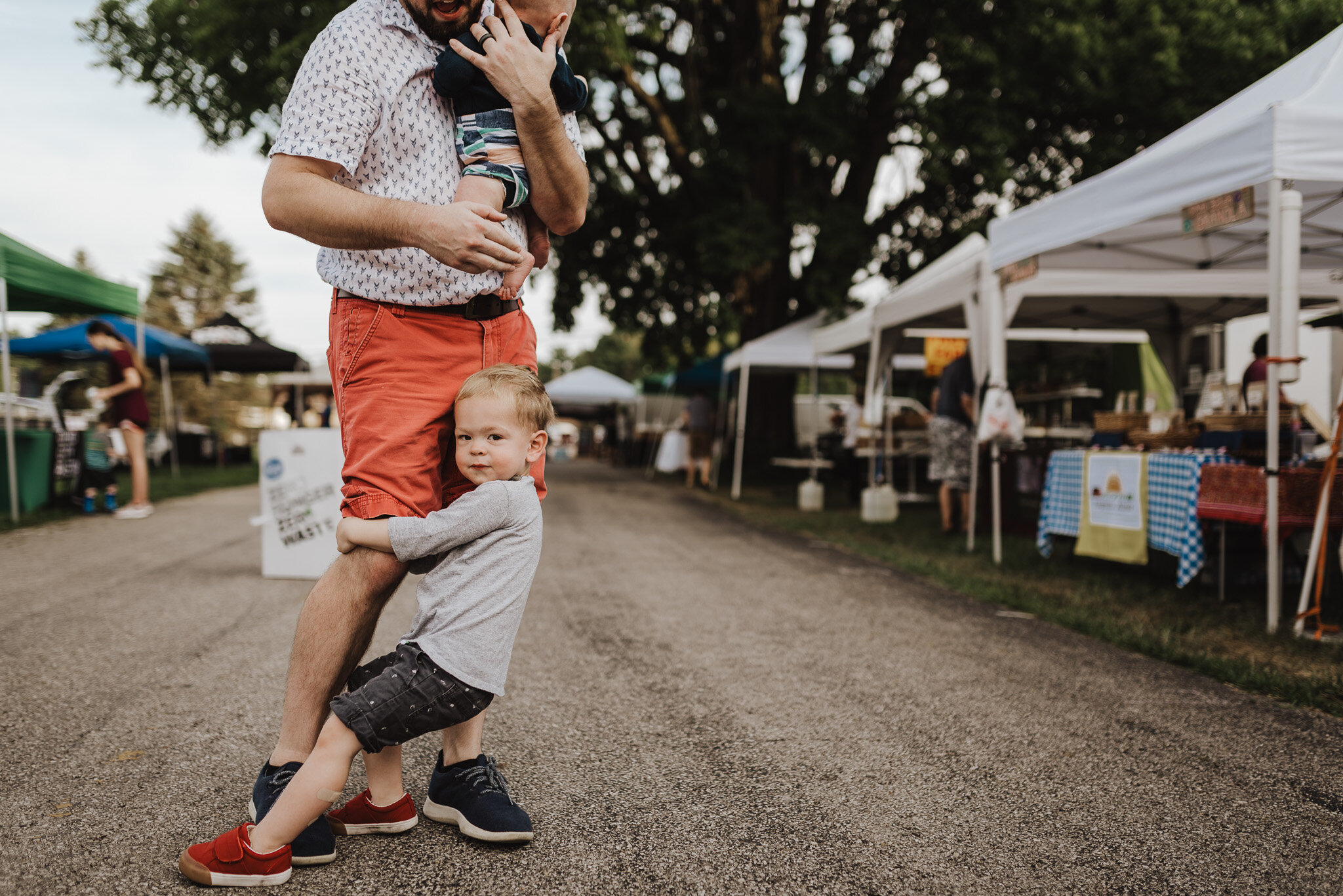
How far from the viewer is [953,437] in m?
8.71

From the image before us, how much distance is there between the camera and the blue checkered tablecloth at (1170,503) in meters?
4.96

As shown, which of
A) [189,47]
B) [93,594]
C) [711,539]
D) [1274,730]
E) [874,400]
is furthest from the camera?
[189,47]

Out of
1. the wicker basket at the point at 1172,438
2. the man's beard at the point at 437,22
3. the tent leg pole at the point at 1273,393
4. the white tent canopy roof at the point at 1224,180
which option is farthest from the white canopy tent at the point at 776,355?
the man's beard at the point at 437,22

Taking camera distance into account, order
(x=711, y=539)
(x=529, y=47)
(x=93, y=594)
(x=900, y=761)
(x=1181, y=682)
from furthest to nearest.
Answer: (x=711, y=539) < (x=93, y=594) < (x=1181, y=682) < (x=900, y=761) < (x=529, y=47)

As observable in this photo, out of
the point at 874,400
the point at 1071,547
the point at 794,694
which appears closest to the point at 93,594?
the point at 794,694

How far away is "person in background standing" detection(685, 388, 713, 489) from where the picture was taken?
54.3 feet

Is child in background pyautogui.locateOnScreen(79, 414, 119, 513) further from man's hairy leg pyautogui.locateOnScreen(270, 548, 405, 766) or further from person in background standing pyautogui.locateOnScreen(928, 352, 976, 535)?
man's hairy leg pyautogui.locateOnScreen(270, 548, 405, 766)

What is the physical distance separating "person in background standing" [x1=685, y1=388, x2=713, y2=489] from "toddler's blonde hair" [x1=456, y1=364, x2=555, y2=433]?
47.8 feet

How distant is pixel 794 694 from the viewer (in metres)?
3.14

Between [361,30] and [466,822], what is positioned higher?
[361,30]

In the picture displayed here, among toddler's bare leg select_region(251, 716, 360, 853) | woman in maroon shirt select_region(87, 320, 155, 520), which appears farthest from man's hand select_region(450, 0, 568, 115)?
woman in maroon shirt select_region(87, 320, 155, 520)

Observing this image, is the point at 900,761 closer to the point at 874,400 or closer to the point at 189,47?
the point at 874,400

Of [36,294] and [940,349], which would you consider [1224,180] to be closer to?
[940,349]

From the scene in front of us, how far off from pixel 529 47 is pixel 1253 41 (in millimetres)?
14138
